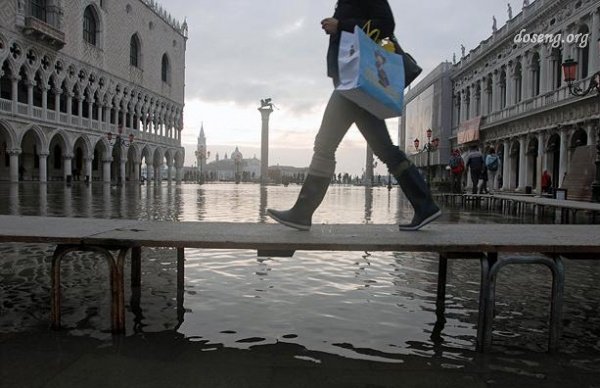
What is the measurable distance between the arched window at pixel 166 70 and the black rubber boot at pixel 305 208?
63.1m

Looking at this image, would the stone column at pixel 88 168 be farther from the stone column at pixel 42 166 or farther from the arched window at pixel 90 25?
the arched window at pixel 90 25

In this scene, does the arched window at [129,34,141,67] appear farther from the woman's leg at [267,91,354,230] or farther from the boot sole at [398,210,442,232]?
the boot sole at [398,210,442,232]

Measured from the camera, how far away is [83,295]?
3.79 metres

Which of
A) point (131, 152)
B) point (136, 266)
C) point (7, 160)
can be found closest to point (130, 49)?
point (131, 152)

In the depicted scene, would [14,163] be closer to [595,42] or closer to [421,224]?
[595,42]

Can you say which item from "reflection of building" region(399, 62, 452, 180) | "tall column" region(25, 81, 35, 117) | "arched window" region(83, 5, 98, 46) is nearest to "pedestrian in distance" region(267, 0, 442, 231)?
"tall column" region(25, 81, 35, 117)

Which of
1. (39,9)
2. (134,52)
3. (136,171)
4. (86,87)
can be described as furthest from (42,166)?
(134,52)

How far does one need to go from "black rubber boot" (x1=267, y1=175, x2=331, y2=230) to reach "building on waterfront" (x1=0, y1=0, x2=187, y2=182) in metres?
36.2

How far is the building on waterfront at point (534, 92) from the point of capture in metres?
25.7

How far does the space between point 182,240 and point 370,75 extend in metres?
1.47

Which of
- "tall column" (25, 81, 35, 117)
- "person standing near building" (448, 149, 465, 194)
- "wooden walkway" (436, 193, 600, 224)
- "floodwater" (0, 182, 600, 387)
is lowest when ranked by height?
"floodwater" (0, 182, 600, 387)

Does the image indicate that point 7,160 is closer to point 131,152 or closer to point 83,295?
point 131,152

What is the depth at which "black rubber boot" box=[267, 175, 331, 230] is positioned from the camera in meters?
3.58

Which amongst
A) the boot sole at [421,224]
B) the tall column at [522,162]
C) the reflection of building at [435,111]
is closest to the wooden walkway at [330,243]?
the boot sole at [421,224]
